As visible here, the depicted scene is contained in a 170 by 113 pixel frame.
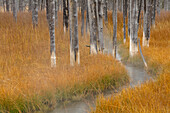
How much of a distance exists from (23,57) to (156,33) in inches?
388

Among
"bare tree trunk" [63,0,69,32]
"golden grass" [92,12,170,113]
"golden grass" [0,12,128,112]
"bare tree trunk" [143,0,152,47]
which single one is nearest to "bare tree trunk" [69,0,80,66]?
"golden grass" [0,12,128,112]

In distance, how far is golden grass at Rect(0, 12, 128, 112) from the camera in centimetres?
553

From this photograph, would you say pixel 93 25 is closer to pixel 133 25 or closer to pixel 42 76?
pixel 133 25

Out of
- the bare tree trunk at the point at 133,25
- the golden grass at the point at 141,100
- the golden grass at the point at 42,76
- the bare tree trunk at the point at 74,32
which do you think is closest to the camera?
the golden grass at the point at 141,100

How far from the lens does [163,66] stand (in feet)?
27.6

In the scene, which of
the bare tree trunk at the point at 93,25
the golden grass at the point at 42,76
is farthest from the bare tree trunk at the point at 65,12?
the bare tree trunk at the point at 93,25

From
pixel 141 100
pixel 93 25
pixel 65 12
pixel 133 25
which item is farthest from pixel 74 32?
pixel 65 12

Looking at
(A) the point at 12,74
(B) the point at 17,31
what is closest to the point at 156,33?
(B) the point at 17,31

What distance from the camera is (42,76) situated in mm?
6637

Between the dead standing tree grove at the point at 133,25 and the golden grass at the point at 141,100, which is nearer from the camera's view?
the golden grass at the point at 141,100

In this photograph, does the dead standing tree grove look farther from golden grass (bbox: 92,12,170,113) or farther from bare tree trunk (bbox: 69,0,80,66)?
golden grass (bbox: 92,12,170,113)

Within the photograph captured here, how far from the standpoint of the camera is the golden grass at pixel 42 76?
5527 millimetres

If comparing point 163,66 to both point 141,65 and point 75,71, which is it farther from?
point 75,71

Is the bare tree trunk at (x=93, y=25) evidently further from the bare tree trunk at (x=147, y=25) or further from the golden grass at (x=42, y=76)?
the bare tree trunk at (x=147, y=25)
